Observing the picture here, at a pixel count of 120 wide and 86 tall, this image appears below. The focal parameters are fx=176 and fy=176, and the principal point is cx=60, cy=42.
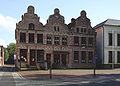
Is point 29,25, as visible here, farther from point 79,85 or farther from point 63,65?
point 79,85

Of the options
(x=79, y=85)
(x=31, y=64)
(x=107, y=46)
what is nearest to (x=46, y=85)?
(x=79, y=85)

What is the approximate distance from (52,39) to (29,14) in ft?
24.1

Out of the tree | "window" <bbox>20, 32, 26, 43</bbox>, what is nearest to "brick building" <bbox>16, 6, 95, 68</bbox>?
"window" <bbox>20, 32, 26, 43</bbox>

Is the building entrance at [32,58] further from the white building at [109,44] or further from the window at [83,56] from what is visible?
the white building at [109,44]

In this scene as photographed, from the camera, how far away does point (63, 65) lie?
39.6m

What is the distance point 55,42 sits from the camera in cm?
3925

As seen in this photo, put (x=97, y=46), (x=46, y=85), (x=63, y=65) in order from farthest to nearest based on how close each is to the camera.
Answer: (x=97, y=46) → (x=63, y=65) → (x=46, y=85)

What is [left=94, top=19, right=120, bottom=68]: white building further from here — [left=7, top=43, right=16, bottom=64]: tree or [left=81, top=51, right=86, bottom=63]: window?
[left=7, top=43, right=16, bottom=64]: tree

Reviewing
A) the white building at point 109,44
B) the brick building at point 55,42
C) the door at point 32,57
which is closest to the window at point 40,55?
the brick building at point 55,42

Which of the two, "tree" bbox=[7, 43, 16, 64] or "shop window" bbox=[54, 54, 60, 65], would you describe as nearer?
"shop window" bbox=[54, 54, 60, 65]

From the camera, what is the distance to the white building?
135 ft

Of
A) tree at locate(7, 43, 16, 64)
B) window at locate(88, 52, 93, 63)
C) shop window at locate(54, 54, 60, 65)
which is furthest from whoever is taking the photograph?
tree at locate(7, 43, 16, 64)

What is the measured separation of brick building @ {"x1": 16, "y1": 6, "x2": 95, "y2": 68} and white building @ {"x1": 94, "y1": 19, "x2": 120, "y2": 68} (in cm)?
220

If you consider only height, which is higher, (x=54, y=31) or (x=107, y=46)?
(x=54, y=31)
